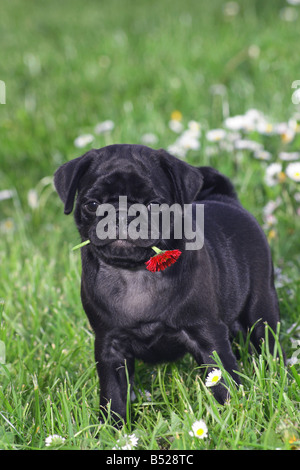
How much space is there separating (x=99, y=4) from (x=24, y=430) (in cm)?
1030

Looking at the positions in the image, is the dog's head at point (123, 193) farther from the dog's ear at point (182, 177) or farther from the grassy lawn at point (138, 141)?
the grassy lawn at point (138, 141)

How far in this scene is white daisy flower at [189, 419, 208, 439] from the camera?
2268 mm

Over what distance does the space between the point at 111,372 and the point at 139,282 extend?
0.41 m

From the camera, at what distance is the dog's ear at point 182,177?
2516 mm

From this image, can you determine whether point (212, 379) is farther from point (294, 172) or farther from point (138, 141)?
point (138, 141)

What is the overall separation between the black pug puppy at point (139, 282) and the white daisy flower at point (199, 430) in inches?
10.2

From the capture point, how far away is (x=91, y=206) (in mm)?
2445

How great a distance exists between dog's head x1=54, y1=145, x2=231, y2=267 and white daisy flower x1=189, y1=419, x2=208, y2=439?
0.68 meters

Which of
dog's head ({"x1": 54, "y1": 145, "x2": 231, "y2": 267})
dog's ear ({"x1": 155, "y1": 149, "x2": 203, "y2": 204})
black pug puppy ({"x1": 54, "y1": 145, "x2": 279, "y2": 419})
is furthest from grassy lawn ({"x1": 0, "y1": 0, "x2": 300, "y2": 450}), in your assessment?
dog's ear ({"x1": 155, "y1": 149, "x2": 203, "y2": 204})

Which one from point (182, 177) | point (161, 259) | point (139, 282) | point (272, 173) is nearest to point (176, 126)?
point (272, 173)

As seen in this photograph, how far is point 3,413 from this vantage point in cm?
262

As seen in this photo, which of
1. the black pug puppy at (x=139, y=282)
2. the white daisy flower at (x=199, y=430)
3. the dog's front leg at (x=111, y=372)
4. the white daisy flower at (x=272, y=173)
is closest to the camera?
Answer: the white daisy flower at (x=199, y=430)

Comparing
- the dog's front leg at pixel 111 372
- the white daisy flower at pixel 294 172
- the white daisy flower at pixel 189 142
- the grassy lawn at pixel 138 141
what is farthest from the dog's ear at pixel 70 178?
the white daisy flower at pixel 189 142

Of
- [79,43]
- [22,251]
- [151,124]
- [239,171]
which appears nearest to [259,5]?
[79,43]
